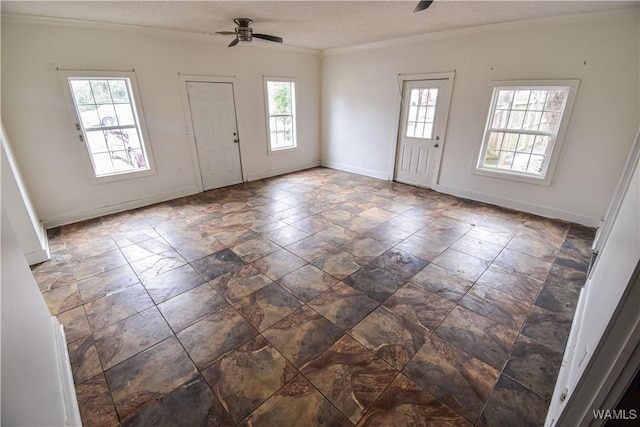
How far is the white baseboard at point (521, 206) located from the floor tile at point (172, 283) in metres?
4.47

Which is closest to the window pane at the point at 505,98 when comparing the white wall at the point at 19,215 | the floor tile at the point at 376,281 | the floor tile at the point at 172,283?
the floor tile at the point at 376,281

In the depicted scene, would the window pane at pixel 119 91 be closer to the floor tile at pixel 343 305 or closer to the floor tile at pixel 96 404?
the floor tile at pixel 96 404

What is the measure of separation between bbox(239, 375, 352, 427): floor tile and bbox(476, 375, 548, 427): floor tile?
2.71ft

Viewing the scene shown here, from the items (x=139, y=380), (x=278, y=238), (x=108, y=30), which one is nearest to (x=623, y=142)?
(x=278, y=238)

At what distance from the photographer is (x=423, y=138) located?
18.0 ft

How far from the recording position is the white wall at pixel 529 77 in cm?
354

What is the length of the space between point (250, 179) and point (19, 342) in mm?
5309

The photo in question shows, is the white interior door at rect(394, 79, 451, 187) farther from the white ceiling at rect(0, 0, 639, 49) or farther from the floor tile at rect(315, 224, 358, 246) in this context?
the floor tile at rect(315, 224, 358, 246)

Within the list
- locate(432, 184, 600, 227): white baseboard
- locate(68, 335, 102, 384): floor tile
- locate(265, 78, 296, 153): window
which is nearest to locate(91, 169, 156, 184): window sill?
locate(265, 78, 296, 153): window

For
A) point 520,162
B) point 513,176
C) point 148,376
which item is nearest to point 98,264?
point 148,376

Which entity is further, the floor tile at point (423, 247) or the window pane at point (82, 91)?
the window pane at point (82, 91)

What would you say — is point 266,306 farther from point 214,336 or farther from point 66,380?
point 66,380

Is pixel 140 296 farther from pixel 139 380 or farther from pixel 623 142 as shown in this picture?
pixel 623 142

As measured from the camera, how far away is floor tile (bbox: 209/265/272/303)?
267cm
